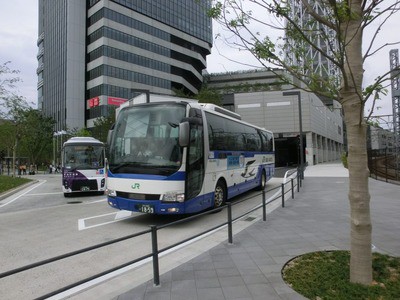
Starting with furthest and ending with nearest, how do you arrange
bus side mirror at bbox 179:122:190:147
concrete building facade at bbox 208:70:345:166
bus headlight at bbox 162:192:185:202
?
concrete building facade at bbox 208:70:345:166
bus headlight at bbox 162:192:185:202
bus side mirror at bbox 179:122:190:147

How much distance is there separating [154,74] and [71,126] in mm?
20668

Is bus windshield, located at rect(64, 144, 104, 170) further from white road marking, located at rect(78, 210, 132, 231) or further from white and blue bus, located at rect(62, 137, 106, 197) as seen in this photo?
white road marking, located at rect(78, 210, 132, 231)

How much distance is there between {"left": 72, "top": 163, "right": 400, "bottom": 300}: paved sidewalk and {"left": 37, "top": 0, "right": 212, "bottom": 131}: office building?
179 feet

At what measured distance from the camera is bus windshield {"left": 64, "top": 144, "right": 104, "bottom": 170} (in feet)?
50.1

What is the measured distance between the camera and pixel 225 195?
10.8 metres

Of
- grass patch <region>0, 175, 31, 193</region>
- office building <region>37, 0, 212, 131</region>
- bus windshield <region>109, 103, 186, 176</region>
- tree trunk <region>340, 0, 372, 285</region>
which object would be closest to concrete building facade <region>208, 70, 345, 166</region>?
office building <region>37, 0, 212, 131</region>

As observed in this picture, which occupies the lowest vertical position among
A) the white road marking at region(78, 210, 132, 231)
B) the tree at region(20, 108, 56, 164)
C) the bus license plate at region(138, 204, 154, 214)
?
the white road marking at region(78, 210, 132, 231)

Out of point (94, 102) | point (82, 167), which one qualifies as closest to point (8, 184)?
point (82, 167)

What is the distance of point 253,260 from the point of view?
525 centimetres

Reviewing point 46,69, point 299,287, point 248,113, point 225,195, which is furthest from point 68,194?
point 46,69

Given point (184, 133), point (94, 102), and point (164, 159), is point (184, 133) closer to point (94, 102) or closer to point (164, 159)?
point (164, 159)

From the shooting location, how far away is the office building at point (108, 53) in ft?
205

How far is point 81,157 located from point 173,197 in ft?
29.9

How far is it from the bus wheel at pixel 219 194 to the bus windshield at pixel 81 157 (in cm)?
773
